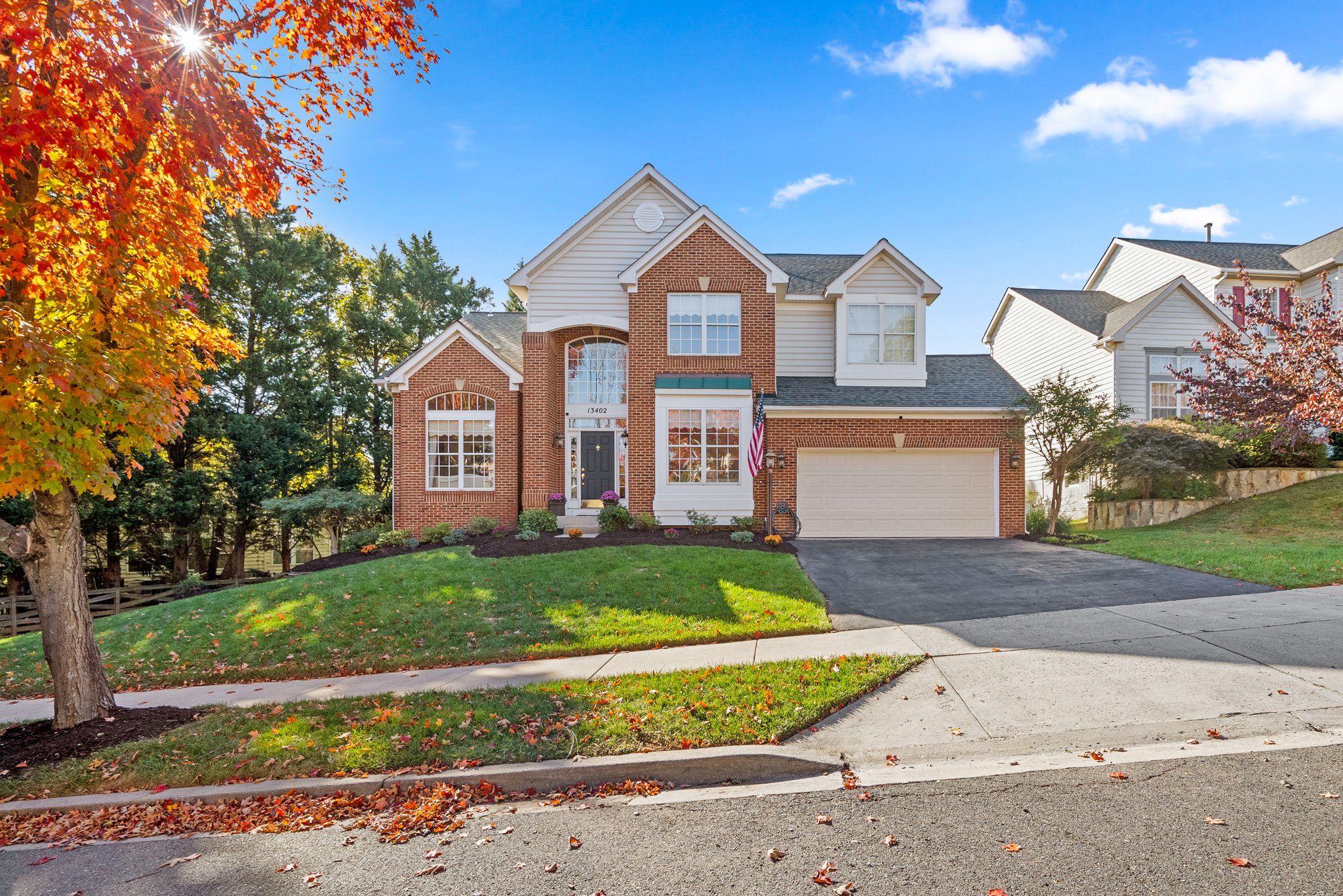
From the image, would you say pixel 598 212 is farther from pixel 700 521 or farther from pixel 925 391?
pixel 925 391

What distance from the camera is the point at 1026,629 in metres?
7.44

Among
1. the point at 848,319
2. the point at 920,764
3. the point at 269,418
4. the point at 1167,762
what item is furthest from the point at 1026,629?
the point at 269,418

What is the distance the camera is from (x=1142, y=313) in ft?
66.1

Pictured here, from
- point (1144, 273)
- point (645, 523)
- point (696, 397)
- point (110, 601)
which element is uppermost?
point (1144, 273)

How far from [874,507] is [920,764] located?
40.6ft

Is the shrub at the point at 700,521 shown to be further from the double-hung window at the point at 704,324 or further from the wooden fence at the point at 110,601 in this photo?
the wooden fence at the point at 110,601

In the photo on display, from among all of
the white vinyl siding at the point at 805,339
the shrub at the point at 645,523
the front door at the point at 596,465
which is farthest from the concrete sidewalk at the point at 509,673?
the white vinyl siding at the point at 805,339

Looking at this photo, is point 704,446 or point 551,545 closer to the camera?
point 551,545

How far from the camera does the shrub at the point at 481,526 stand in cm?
1652

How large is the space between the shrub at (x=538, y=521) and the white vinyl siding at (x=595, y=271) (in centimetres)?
504

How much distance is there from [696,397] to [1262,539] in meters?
12.2

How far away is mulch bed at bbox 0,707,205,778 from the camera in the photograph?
17.9ft

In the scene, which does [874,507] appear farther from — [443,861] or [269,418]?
[269,418]

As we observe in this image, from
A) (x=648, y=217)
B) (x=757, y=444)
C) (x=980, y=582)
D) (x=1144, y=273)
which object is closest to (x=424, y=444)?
(x=648, y=217)
